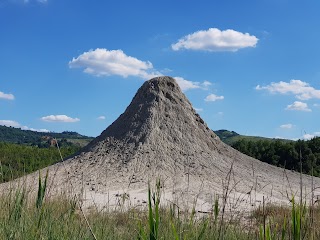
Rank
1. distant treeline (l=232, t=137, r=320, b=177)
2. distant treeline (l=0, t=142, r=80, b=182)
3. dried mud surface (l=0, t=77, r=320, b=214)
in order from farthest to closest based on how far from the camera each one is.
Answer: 1. distant treeline (l=232, t=137, r=320, b=177)
2. dried mud surface (l=0, t=77, r=320, b=214)
3. distant treeline (l=0, t=142, r=80, b=182)

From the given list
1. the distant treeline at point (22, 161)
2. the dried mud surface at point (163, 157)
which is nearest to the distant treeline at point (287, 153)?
the dried mud surface at point (163, 157)

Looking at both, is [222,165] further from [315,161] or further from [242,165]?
[315,161]

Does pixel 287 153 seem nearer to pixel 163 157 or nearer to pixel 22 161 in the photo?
pixel 163 157

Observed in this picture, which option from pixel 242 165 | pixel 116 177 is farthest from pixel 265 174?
pixel 116 177

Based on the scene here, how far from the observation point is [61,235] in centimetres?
313

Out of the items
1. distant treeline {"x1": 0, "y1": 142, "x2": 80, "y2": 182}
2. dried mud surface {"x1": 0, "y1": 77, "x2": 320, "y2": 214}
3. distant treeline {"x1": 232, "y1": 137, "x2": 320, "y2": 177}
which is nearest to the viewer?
distant treeline {"x1": 0, "y1": 142, "x2": 80, "y2": 182}

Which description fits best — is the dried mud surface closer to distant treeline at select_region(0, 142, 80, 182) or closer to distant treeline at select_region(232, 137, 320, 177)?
distant treeline at select_region(0, 142, 80, 182)

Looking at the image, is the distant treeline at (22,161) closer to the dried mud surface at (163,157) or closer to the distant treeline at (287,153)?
the dried mud surface at (163,157)

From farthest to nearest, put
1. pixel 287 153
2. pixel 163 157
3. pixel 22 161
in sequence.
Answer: pixel 287 153, pixel 22 161, pixel 163 157

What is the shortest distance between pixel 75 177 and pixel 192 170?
3.62 m

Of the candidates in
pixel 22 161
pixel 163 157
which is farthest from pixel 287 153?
pixel 22 161

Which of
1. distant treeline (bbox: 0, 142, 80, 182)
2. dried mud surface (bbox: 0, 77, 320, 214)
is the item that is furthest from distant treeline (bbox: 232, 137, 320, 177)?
distant treeline (bbox: 0, 142, 80, 182)

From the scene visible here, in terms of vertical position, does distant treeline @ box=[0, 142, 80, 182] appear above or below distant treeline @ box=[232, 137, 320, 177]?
below

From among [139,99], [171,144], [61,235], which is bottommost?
[61,235]
